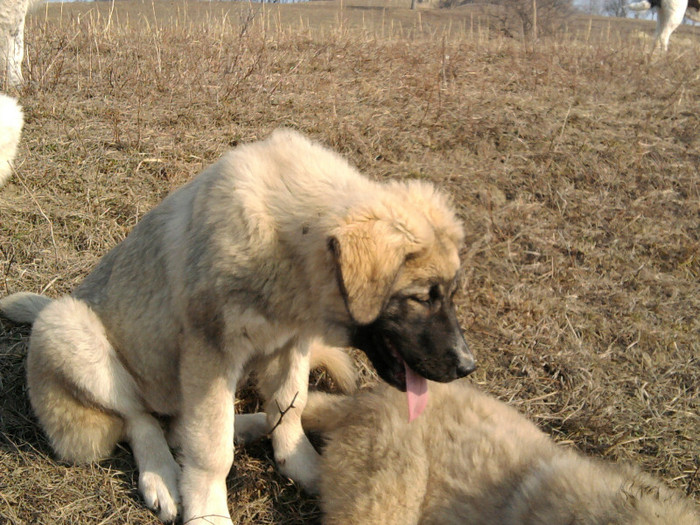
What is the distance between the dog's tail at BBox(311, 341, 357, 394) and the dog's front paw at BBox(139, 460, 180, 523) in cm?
100

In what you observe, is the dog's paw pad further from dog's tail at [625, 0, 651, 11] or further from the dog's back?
dog's tail at [625, 0, 651, 11]

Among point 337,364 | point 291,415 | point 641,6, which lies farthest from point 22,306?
point 641,6

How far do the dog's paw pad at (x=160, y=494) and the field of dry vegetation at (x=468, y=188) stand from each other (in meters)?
0.06

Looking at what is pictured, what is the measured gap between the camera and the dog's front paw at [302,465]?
3301mm

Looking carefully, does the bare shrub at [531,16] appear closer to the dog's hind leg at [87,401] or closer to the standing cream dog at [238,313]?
the standing cream dog at [238,313]

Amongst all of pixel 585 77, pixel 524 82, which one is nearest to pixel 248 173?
pixel 524 82

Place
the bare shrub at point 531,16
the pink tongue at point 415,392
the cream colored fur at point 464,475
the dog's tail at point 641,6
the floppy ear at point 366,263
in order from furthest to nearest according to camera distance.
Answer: the bare shrub at point 531,16 → the dog's tail at point 641,6 → the pink tongue at point 415,392 → the cream colored fur at point 464,475 → the floppy ear at point 366,263

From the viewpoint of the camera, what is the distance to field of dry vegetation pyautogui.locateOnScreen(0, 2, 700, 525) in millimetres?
3643

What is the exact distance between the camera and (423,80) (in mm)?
7051

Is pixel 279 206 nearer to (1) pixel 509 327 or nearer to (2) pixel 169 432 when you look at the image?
(2) pixel 169 432

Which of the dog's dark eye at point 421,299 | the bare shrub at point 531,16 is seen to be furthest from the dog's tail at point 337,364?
the bare shrub at point 531,16

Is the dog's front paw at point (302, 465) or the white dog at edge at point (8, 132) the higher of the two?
the white dog at edge at point (8, 132)

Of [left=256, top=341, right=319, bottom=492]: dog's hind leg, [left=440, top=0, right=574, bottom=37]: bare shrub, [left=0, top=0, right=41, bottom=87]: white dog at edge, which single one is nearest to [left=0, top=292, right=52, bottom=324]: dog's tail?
[left=256, top=341, right=319, bottom=492]: dog's hind leg

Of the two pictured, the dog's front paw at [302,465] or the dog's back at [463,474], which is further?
the dog's front paw at [302,465]
